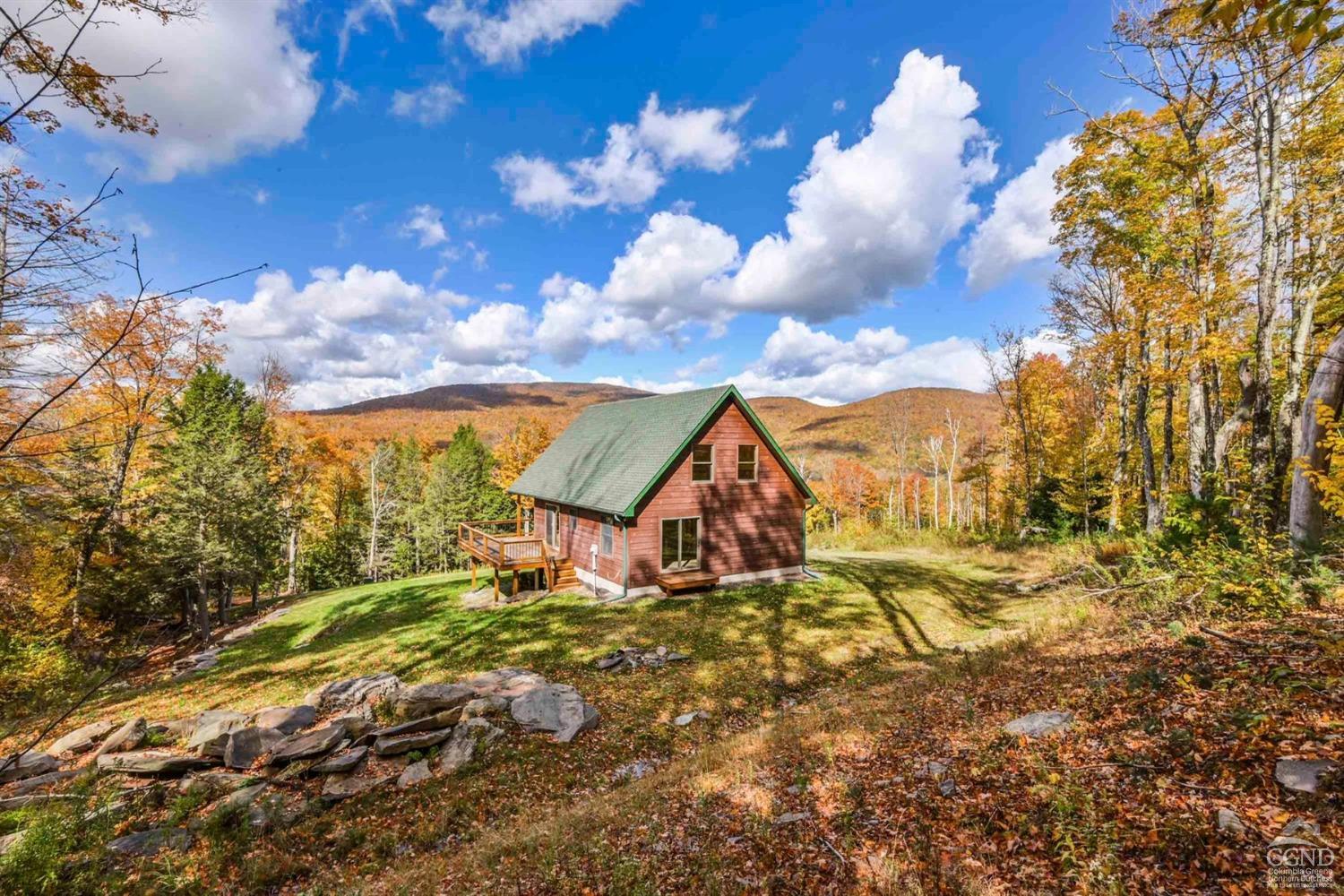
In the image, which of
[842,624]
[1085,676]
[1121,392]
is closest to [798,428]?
[1121,392]

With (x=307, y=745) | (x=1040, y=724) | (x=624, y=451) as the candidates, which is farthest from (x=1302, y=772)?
(x=624, y=451)

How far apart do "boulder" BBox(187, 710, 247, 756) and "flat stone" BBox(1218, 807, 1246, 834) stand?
12.0m

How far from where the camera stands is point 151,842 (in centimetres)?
595

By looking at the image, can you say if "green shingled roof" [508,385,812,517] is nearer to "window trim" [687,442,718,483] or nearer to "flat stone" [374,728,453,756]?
"window trim" [687,442,718,483]

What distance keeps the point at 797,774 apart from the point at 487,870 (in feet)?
12.1

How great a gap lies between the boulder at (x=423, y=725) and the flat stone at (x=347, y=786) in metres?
0.90

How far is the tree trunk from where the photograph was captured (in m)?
7.11

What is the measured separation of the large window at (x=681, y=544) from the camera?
18625 millimetres

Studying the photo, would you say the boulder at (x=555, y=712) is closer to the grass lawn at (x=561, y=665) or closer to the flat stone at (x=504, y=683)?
the grass lawn at (x=561, y=665)

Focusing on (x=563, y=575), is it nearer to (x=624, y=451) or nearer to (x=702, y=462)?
(x=624, y=451)

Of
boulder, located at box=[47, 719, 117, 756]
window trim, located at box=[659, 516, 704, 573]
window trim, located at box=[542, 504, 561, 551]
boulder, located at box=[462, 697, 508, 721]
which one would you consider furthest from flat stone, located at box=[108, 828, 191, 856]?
window trim, located at box=[542, 504, 561, 551]

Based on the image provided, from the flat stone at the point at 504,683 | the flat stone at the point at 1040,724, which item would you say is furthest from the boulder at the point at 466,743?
the flat stone at the point at 1040,724

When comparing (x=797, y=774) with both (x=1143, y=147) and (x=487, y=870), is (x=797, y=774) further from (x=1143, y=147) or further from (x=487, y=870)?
(x=1143, y=147)

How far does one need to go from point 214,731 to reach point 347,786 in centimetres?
309
